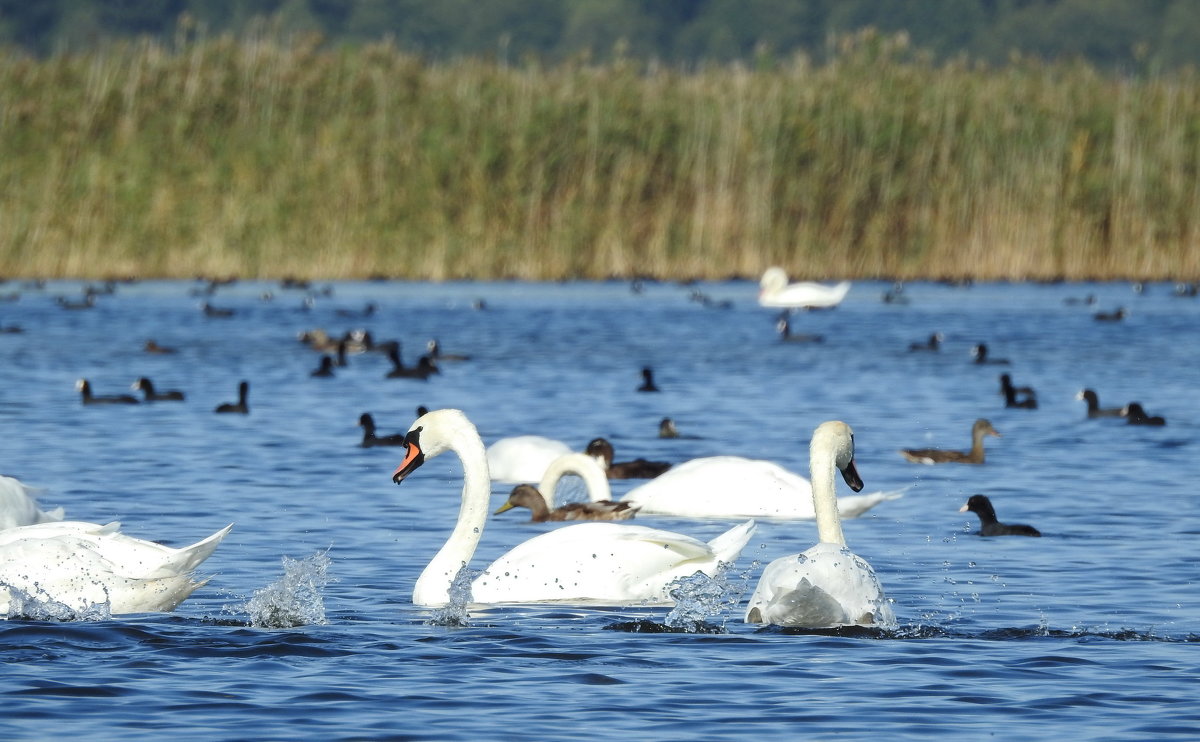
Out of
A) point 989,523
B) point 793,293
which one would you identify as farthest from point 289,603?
point 793,293

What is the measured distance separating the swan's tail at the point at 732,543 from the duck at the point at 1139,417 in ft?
27.3

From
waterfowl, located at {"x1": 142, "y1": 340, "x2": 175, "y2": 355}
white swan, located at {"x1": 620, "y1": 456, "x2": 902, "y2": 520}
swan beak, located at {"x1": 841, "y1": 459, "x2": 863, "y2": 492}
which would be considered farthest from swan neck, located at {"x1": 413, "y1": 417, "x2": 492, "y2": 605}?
waterfowl, located at {"x1": 142, "y1": 340, "x2": 175, "y2": 355}

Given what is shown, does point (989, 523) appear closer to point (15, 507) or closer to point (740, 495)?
point (740, 495)

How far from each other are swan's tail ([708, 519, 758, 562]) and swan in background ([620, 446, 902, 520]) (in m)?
2.44

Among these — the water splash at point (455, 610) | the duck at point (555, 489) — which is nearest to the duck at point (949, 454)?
the duck at point (555, 489)

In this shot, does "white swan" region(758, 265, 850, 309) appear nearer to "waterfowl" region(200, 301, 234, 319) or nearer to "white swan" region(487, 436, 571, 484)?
"waterfowl" region(200, 301, 234, 319)

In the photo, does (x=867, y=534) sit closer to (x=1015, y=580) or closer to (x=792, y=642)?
(x=1015, y=580)

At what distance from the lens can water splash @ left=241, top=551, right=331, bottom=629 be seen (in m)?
8.05

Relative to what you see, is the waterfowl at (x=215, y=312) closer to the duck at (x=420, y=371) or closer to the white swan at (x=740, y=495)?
the duck at (x=420, y=371)

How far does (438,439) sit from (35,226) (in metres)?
20.8

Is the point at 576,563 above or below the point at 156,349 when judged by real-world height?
below

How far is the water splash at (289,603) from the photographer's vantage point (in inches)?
317

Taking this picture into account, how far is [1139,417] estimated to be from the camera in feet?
55.2

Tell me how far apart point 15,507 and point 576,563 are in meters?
2.68
